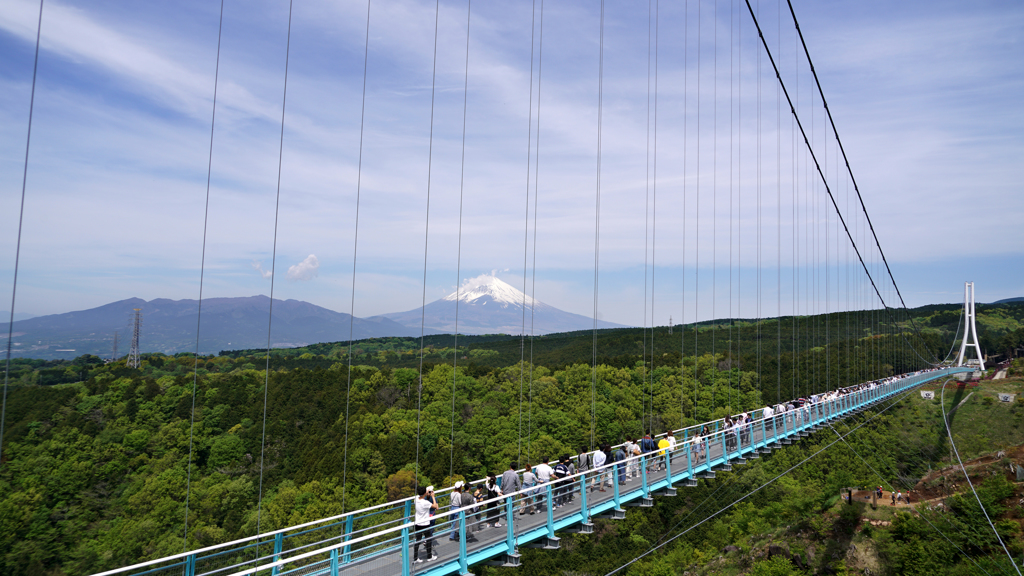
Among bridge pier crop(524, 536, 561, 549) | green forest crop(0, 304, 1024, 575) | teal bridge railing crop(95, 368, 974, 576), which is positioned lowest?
green forest crop(0, 304, 1024, 575)

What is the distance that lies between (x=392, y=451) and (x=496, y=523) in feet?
140

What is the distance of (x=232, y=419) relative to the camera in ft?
150

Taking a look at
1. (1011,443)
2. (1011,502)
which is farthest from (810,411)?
(1011,443)

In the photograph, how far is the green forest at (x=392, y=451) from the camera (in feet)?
127

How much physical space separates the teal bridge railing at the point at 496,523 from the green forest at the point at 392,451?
11.1m

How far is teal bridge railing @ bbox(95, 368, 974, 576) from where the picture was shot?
7.93m

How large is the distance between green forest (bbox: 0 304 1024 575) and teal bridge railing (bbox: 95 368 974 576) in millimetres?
11063

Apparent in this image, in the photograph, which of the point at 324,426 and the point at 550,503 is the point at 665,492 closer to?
the point at 550,503

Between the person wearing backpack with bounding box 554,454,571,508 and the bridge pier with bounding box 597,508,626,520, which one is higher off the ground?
the person wearing backpack with bounding box 554,454,571,508

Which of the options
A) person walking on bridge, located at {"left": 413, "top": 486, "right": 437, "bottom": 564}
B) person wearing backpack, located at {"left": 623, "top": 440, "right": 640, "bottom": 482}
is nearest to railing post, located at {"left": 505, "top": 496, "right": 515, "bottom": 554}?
person walking on bridge, located at {"left": 413, "top": 486, "right": 437, "bottom": 564}

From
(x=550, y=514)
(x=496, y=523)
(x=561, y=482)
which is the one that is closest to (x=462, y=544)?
(x=496, y=523)

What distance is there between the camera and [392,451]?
50406 mm

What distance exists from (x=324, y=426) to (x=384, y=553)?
46.3 m

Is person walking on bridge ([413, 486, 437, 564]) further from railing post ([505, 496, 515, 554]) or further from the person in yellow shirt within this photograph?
the person in yellow shirt
